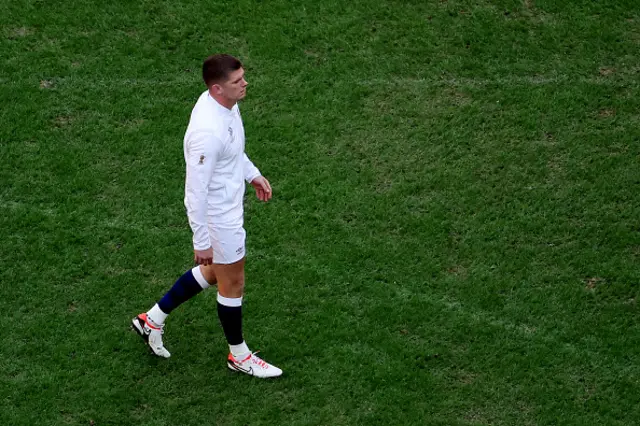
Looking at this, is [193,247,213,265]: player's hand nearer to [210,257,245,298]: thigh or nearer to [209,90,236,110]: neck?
[210,257,245,298]: thigh

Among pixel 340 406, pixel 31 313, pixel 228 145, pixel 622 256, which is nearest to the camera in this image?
pixel 228 145

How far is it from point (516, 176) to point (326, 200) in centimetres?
151

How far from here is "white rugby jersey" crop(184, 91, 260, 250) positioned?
543 cm

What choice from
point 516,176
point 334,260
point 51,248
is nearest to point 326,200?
point 334,260

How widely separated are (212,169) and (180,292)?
1039 millimetres

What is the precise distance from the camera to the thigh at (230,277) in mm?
5902

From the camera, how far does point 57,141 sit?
A: 7.69 metres

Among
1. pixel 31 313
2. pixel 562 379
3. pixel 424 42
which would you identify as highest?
pixel 424 42

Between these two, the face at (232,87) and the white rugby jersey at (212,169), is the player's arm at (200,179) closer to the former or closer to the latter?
the white rugby jersey at (212,169)

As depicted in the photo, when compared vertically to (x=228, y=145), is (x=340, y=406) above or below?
below

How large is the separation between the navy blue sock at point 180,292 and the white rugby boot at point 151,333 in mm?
145

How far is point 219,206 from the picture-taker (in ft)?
18.7

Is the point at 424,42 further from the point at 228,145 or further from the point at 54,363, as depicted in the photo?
Result: the point at 54,363

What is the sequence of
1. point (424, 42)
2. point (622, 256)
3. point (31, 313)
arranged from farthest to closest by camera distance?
point (424, 42)
point (622, 256)
point (31, 313)
